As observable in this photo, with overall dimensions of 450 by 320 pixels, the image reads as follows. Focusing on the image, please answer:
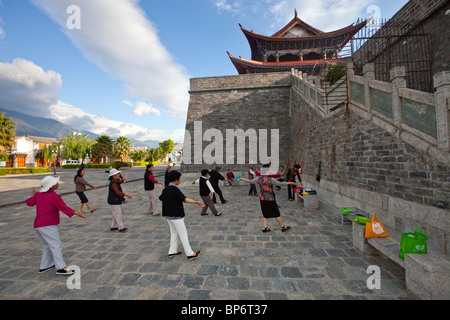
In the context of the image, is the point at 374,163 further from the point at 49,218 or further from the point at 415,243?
the point at 49,218

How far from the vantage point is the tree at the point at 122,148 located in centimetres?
4515

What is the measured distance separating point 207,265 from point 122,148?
49.0 m

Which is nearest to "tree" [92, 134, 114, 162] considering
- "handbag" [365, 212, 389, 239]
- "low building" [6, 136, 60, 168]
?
"low building" [6, 136, 60, 168]

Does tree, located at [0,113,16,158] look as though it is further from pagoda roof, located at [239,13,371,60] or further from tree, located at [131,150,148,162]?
tree, located at [131,150,148,162]

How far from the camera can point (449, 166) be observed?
3.29 metres

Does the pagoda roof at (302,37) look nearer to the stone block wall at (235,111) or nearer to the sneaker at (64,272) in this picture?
the stone block wall at (235,111)

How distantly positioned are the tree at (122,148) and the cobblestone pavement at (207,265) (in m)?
43.8

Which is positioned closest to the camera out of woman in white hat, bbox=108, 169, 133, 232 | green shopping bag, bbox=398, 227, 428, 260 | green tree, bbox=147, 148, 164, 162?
green shopping bag, bbox=398, 227, 428, 260

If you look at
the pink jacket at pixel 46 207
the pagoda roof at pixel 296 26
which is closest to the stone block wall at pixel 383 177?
the pink jacket at pixel 46 207

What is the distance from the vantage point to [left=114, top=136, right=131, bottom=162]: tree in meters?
45.1

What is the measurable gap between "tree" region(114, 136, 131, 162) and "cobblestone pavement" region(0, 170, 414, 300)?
43.8 metres

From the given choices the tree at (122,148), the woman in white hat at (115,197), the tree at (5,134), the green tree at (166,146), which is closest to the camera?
the woman in white hat at (115,197)

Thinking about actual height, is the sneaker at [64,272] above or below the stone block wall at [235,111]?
below

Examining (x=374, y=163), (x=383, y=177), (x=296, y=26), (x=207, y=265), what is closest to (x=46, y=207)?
(x=207, y=265)
